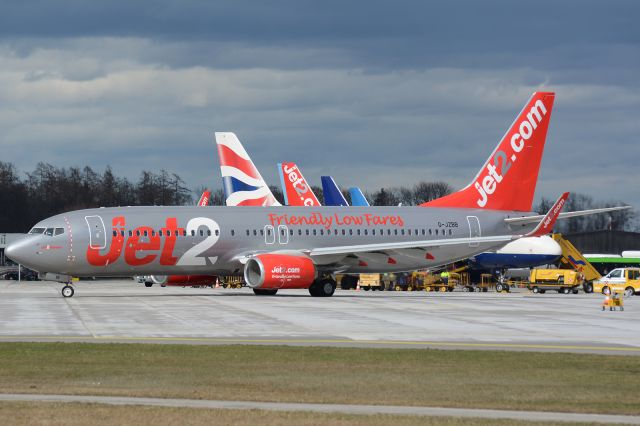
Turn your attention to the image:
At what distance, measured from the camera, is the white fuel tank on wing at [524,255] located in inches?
3642

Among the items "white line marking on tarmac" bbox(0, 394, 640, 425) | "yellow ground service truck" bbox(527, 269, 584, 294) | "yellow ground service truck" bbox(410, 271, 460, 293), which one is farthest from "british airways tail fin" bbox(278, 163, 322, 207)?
"white line marking on tarmac" bbox(0, 394, 640, 425)

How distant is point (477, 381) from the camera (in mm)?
22984

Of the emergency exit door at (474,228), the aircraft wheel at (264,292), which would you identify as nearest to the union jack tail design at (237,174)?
the aircraft wheel at (264,292)

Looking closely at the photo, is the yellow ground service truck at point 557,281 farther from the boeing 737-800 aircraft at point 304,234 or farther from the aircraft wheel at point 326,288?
the aircraft wheel at point 326,288

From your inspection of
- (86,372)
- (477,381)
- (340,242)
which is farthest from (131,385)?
(340,242)

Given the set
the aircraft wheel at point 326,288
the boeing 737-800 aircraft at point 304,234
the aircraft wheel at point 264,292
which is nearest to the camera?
the boeing 737-800 aircraft at point 304,234

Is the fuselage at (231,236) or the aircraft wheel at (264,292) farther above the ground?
the fuselage at (231,236)

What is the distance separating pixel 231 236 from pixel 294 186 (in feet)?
113

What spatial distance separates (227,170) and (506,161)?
23.7 m

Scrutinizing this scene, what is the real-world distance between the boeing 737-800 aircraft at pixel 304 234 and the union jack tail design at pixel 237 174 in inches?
771

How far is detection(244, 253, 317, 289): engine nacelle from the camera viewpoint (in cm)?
6066

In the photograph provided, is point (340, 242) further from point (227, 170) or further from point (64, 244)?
point (227, 170)

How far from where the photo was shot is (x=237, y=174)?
3435 inches

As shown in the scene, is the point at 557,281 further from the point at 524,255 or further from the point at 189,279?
the point at 189,279
